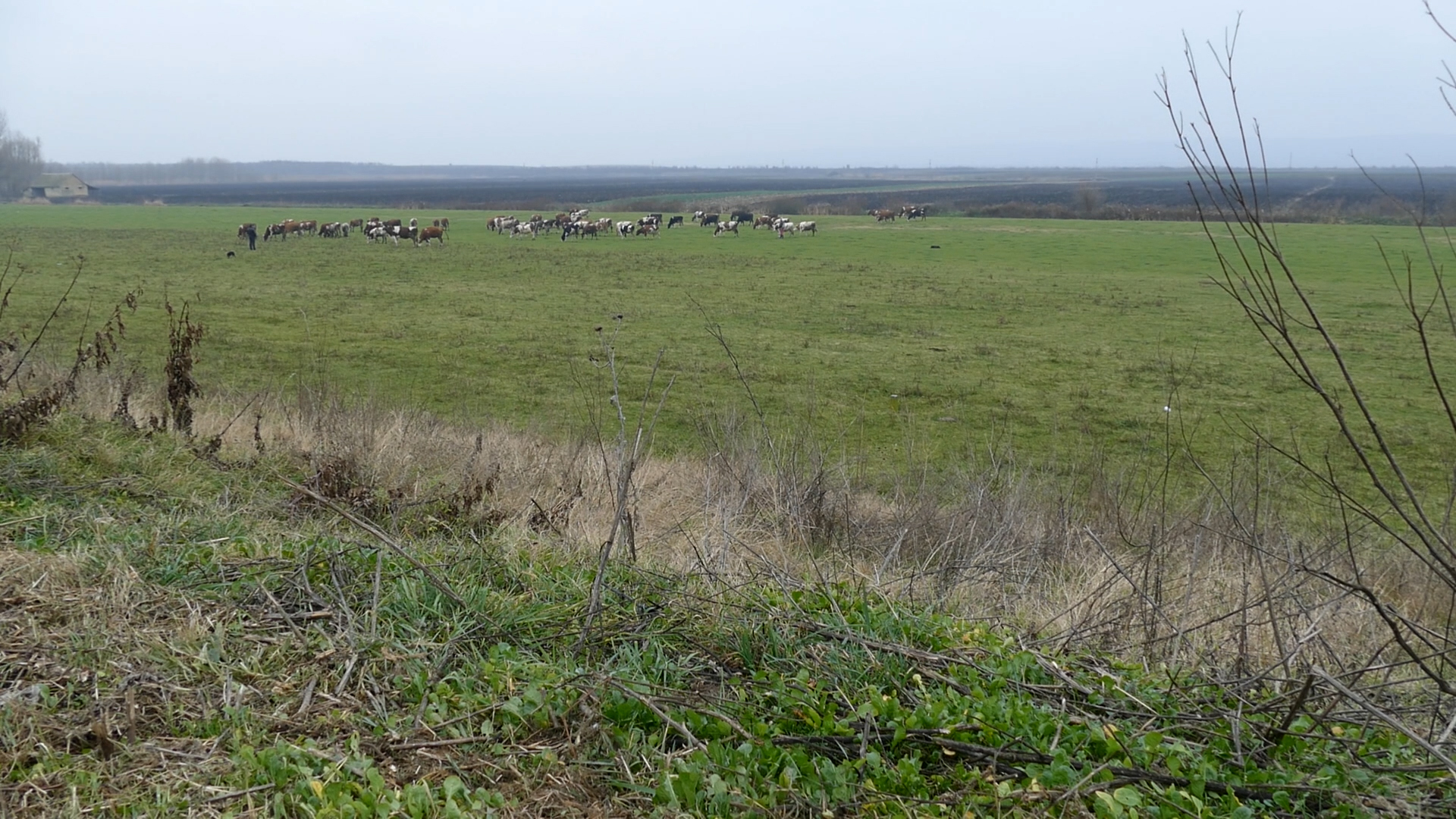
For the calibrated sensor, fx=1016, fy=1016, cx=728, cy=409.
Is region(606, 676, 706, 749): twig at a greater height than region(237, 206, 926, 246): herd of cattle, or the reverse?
region(237, 206, 926, 246): herd of cattle

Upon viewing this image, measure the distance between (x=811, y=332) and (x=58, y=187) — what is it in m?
113

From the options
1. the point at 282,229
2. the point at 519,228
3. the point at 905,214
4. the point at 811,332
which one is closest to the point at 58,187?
the point at 282,229

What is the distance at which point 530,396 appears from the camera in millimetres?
14688

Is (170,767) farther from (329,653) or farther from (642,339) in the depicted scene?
(642,339)

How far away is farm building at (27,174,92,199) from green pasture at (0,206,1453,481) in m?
73.8

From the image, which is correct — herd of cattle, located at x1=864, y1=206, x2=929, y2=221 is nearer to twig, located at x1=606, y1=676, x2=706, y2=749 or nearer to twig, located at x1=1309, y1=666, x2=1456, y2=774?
twig, located at x1=606, y1=676, x2=706, y2=749

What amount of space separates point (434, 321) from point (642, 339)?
5115 millimetres

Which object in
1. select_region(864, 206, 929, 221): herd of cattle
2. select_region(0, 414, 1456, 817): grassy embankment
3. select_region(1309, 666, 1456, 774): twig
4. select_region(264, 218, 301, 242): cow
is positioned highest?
select_region(864, 206, 929, 221): herd of cattle

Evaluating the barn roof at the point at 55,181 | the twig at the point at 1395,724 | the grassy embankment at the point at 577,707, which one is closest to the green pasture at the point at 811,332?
the grassy embankment at the point at 577,707

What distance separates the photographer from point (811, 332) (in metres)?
21.4

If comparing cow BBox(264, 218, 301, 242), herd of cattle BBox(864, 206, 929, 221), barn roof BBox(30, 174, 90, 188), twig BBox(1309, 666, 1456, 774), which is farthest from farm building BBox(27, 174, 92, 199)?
twig BBox(1309, 666, 1456, 774)

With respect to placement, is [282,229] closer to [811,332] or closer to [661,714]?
[811,332]

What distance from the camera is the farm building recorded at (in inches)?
4057

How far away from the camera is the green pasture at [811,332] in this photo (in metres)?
13.6
